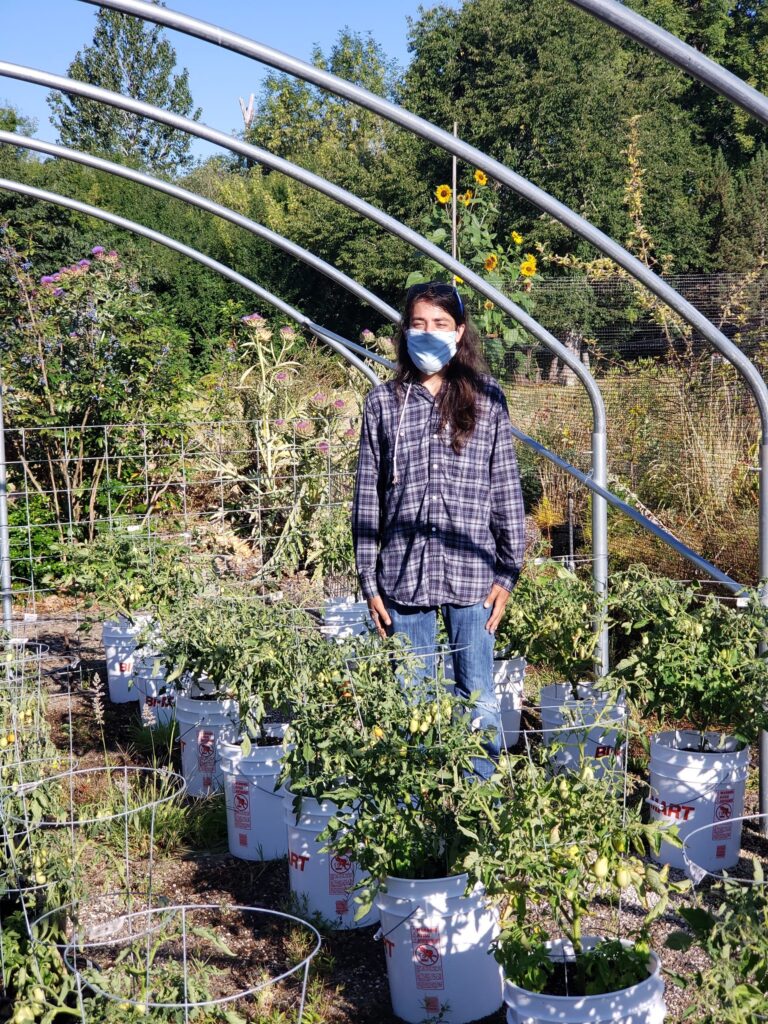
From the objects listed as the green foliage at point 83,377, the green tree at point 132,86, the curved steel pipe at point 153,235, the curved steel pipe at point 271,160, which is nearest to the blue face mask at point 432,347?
the curved steel pipe at point 271,160

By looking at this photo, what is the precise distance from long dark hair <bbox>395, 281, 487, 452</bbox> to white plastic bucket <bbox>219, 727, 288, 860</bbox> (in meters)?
1.07

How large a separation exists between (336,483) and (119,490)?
1.30 m

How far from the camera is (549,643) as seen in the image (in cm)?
341

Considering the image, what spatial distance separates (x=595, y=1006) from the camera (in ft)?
5.58

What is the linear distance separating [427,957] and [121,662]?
274cm

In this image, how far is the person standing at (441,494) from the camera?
2.67 m

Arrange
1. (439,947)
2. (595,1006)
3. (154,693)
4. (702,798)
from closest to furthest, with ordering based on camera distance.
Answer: (595,1006)
(439,947)
(702,798)
(154,693)

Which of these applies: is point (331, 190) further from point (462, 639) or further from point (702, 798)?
point (702, 798)

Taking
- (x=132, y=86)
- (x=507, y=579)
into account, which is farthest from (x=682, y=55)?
(x=132, y=86)

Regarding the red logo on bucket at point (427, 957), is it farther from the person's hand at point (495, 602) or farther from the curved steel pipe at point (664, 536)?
the curved steel pipe at point (664, 536)

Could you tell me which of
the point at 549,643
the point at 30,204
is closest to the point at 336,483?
the point at 549,643

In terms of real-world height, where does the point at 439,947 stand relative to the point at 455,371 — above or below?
below

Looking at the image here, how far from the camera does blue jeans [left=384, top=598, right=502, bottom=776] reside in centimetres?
269

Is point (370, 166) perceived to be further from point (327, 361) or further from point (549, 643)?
point (549, 643)
